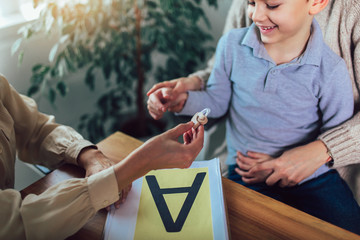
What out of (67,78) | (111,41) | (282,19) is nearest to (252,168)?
(282,19)

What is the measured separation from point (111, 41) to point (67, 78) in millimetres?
420

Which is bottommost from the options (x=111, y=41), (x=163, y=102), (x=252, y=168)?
(x=252, y=168)

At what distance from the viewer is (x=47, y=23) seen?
1.13 m

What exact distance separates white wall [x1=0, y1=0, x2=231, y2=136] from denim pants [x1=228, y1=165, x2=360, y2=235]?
1240mm

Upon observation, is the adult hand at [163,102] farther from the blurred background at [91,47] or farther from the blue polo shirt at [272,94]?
the blurred background at [91,47]

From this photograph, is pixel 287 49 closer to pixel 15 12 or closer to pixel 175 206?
pixel 175 206

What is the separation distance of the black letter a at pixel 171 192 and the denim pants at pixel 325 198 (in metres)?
0.38

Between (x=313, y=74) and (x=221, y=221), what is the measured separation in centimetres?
54

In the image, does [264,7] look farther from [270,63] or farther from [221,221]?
[221,221]

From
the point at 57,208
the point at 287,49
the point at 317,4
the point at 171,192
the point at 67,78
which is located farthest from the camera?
the point at 67,78

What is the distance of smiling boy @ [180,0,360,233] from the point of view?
83 cm

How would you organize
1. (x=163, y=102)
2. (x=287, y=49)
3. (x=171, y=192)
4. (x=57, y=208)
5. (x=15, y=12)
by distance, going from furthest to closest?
(x=15, y=12) → (x=163, y=102) → (x=287, y=49) → (x=171, y=192) → (x=57, y=208)

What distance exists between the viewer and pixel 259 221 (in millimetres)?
628

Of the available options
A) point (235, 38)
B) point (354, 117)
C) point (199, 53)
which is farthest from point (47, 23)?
point (354, 117)
